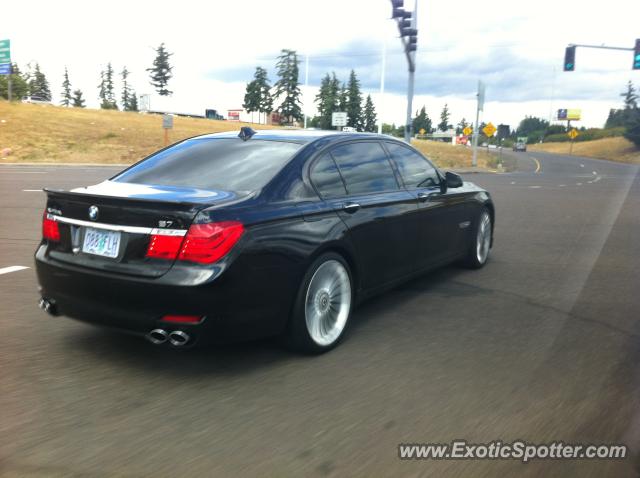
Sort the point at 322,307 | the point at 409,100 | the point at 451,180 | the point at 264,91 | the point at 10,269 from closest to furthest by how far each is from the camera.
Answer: the point at 322,307, the point at 451,180, the point at 10,269, the point at 409,100, the point at 264,91

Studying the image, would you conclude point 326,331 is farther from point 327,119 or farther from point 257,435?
point 327,119

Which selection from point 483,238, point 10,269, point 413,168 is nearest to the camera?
point 413,168

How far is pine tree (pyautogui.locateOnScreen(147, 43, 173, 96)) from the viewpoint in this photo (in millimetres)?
113188

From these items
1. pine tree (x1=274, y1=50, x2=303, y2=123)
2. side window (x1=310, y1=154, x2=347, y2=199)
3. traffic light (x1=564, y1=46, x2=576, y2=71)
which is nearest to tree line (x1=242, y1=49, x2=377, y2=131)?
pine tree (x1=274, y1=50, x2=303, y2=123)

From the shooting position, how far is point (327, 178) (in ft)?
14.6

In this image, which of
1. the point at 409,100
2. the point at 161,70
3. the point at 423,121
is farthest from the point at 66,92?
the point at 409,100

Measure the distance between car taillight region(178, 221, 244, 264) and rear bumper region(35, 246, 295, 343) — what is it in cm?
13

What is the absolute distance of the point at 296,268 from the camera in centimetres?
387

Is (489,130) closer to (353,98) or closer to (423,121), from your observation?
(353,98)

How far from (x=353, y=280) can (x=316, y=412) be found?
4.68 feet

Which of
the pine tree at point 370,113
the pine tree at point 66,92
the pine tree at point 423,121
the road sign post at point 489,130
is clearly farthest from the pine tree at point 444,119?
the road sign post at point 489,130

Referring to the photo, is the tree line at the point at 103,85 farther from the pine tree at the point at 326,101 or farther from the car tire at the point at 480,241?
the car tire at the point at 480,241

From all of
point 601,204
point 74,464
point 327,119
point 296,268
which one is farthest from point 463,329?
point 327,119

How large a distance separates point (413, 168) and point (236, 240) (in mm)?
2579
